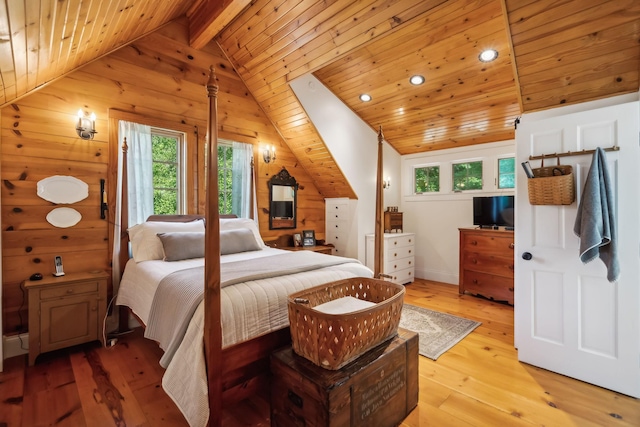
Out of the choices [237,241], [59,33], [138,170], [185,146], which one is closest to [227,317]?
[237,241]

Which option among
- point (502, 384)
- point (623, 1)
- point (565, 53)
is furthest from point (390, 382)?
point (623, 1)

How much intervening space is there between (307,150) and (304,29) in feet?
5.11

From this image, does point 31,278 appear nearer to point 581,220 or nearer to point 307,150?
point 307,150

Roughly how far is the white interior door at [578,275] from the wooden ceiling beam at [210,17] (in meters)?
2.59

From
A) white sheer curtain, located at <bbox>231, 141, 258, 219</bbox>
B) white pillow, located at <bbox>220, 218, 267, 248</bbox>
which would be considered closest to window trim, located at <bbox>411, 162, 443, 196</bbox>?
white sheer curtain, located at <bbox>231, 141, 258, 219</bbox>

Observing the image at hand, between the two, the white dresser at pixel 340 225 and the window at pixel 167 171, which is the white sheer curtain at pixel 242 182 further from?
the white dresser at pixel 340 225

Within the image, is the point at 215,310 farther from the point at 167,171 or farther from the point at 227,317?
the point at 167,171

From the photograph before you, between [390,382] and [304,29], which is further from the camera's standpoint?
[304,29]

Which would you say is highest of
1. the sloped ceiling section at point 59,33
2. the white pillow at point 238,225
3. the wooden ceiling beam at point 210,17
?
the wooden ceiling beam at point 210,17

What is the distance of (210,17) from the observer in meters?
2.91

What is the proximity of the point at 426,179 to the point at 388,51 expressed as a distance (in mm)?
2322

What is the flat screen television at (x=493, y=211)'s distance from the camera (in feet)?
12.5

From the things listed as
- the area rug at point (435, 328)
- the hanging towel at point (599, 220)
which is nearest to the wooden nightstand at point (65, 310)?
the area rug at point (435, 328)

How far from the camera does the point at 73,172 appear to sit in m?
2.69
